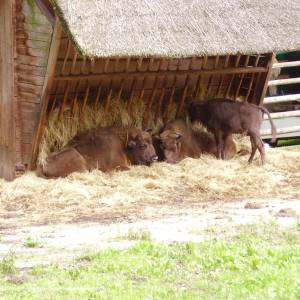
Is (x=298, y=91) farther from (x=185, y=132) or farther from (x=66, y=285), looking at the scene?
(x=66, y=285)

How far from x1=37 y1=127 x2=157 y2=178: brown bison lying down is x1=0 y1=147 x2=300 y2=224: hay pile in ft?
0.72

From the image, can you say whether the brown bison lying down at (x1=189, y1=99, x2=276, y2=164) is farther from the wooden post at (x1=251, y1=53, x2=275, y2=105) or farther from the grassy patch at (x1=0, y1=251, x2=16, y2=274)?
the grassy patch at (x1=0, y1=251, x2=16, y2=274)

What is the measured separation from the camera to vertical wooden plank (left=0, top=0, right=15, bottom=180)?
13414 mm

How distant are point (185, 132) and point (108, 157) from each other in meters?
1.75

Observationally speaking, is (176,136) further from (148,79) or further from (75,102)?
(75,102)

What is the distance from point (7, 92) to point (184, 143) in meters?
3.41

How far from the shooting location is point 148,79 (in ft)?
51.5

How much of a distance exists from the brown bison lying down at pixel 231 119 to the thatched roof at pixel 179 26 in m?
1.36

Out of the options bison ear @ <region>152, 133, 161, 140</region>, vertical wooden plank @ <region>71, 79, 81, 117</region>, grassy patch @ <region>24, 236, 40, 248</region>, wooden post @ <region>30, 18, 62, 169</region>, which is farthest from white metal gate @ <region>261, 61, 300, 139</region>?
grassy patch @ <region>24, 236, 40, 248</region>

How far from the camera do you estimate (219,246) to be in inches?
358

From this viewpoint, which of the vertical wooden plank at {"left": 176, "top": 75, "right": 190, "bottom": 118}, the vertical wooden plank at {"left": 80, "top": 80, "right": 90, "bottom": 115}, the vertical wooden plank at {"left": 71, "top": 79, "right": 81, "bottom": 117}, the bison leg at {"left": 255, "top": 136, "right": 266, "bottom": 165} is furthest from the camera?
Answer: the vertical wooden plank at {"left": 176, "top": 75, "right": 190, "bottom": 118}

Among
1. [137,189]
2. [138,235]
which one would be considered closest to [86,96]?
[137,189]

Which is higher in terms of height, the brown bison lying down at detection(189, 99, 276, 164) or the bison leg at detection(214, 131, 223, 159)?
the brown bison lying down at detection(189, 99, 276, 164)

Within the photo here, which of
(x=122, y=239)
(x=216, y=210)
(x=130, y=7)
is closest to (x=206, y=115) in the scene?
(x=130, y=7)
